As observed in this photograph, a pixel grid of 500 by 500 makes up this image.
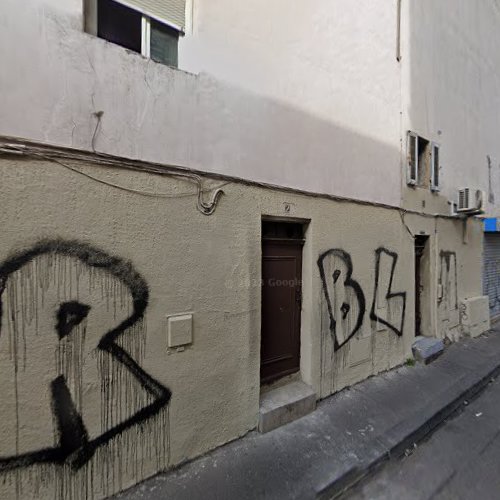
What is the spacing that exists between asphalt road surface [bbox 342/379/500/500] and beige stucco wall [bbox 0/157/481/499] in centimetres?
117

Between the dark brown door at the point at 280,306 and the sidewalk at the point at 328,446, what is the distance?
2.23 ft

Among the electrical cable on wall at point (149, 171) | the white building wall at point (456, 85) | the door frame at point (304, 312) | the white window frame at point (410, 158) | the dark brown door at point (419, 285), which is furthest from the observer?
the dark brown door at point (419, 285)

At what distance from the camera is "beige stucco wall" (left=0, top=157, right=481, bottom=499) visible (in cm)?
217

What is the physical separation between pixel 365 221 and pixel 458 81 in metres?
4.83

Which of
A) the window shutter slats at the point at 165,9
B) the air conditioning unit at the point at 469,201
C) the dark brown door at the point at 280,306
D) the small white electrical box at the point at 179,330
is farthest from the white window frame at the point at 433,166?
the small white electrical box at the point at 179,330

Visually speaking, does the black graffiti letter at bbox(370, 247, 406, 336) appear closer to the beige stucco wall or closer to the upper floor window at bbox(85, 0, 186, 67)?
the beige stucco wall

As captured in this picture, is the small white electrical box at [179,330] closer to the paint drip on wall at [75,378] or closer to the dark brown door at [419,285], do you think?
the paint drip on wall at [75,378]

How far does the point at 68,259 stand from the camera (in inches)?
91.4

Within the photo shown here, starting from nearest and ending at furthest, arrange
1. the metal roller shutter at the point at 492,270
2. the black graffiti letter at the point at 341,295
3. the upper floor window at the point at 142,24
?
the upper floor window at the point at 142,24 → the black graffiti letter at the point at 341,295 → the metal roller shutter at the point at 492,270

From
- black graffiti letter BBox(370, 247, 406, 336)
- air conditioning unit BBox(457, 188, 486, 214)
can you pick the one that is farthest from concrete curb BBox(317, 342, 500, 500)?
air conditioning unit BBox(457, 188, 486, 214)

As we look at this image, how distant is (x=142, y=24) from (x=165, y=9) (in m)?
0.28

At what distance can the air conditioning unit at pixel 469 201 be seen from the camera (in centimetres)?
651

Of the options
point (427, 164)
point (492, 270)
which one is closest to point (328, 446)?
point (427, 164)

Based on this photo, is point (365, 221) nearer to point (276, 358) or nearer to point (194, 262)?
point (276, 358)
